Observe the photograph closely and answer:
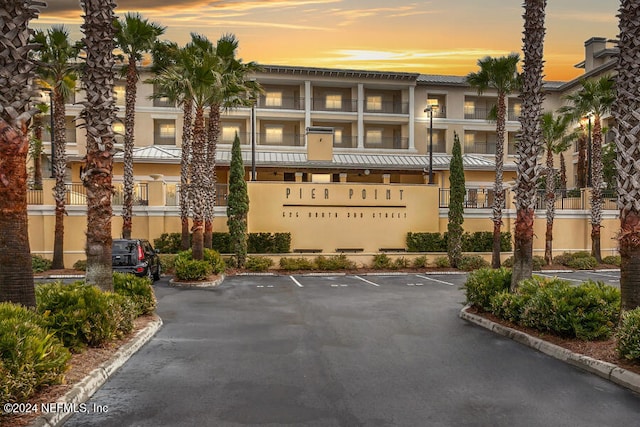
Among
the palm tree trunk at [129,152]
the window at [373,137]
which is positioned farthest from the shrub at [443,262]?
the window at [373,137]

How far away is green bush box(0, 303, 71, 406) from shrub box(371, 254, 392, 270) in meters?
21.8

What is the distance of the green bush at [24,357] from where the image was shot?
5.90 metres

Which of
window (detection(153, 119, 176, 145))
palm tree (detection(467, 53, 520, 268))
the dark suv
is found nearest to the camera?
the dark suv

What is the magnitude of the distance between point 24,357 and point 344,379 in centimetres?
445

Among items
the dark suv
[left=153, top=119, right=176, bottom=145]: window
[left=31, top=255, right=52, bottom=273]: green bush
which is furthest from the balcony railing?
the dark suv

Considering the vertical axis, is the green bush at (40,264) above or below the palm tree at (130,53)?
below

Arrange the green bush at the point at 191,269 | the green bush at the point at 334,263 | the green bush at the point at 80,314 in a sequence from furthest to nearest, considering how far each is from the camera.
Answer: the green bush at the point at 334,263 → the green bush at the point at 191,269 → the green bush at the point at 80,314

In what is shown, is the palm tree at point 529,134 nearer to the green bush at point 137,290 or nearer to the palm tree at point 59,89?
the green bush at point 137,290

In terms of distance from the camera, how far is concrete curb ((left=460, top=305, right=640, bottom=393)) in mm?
7557

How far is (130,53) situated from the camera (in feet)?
85.8

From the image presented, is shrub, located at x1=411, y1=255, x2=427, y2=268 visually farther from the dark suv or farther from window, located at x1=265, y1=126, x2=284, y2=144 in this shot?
window, located at x1=265, y1=126, x2=284, y2=144

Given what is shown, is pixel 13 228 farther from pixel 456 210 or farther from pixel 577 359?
pixel 456 210

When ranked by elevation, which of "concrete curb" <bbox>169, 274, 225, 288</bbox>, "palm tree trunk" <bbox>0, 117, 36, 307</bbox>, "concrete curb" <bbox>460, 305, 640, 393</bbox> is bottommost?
"concrete curb" <bbox>169, 274, 225, 288</bbox>

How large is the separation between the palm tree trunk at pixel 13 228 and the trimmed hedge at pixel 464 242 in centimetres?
2362
